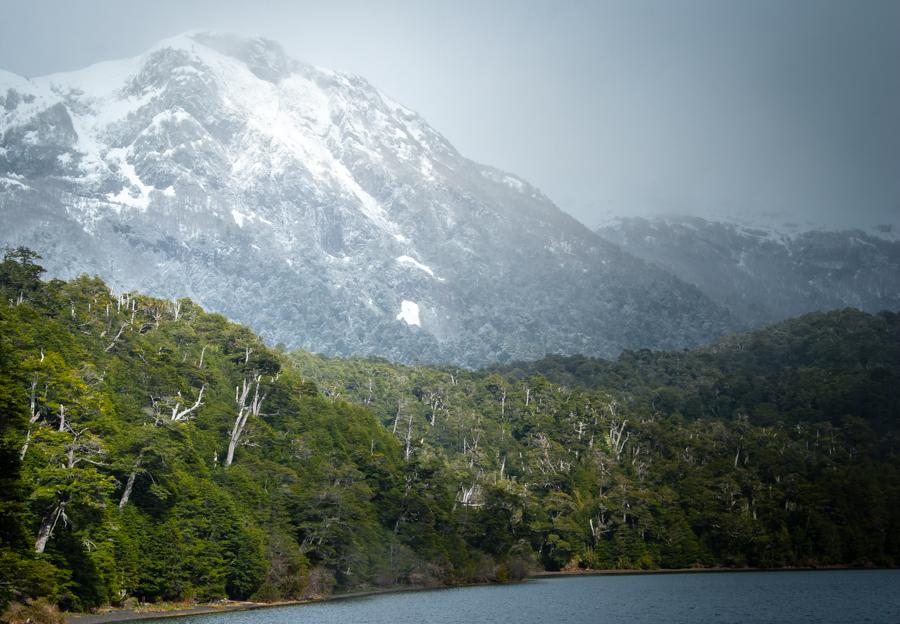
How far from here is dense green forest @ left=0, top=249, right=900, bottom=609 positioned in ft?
210

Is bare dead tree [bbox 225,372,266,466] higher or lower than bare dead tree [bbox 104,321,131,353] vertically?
lower

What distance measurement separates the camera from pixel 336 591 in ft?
327

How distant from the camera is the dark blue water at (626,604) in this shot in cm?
7138

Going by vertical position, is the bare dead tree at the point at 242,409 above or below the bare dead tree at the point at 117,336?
below

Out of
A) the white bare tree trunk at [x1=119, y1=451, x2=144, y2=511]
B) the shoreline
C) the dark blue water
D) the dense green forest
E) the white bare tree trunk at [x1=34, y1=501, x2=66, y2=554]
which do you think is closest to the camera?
the white bare tree trunk at [x1=34, y1=501, x2=66, y2=554]

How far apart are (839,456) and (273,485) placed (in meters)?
136

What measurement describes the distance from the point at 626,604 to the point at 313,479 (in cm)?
4000

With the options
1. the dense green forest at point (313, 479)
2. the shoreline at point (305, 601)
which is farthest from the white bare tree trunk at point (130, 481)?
the shoreline at point (305, 601)

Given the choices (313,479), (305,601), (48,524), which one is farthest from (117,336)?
(48,524)

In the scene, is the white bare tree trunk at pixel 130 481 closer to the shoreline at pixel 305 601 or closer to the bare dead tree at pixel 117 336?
the shoreline at pixel 305 601

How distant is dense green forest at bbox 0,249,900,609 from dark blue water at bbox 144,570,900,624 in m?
7.68

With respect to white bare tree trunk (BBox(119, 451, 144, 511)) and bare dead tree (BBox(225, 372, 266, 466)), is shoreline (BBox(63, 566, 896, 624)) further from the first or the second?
bare dead tree (BBox(225, 372, 266, 466))

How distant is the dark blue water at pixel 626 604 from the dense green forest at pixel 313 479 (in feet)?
25.2

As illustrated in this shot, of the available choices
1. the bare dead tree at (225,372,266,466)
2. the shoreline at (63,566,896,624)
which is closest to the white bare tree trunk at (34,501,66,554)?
the shoreline at (63,566,896,624)
